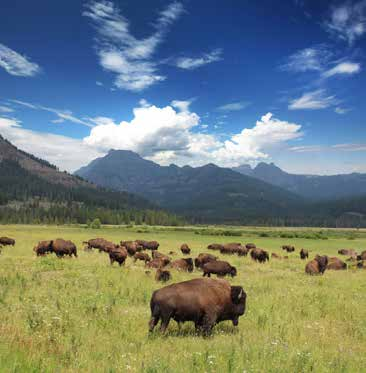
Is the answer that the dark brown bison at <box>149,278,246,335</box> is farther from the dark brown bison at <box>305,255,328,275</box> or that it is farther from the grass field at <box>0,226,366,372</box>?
the dark brown bison at <box>305,255,328,275</box>

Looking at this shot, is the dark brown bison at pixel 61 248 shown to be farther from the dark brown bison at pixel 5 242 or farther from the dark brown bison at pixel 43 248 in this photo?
the dark brown bison at pixel 5 242

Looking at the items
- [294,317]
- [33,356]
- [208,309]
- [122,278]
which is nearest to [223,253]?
[122,278]

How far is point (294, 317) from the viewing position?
11641 millimetres

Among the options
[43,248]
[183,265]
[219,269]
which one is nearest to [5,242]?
[43,248]

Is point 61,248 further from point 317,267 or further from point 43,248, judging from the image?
point 317,267

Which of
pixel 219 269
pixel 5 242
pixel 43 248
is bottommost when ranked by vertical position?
pixel 5 242

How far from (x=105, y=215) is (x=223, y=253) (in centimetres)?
13999

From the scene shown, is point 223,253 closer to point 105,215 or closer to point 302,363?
point 302,363

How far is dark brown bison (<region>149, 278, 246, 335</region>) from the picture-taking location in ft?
28.6

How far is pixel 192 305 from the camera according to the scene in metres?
8.79

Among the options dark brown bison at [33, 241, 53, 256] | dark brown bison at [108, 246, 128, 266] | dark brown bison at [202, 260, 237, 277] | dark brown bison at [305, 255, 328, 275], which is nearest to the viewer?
dark brown bison at [202, 260, 237, 277]

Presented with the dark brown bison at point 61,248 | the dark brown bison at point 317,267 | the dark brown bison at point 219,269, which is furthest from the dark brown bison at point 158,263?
the dark brown bison at point 317,267

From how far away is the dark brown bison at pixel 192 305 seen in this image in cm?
870

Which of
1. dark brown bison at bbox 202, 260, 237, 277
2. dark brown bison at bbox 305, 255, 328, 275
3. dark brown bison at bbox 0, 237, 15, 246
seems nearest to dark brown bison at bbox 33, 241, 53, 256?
dark brown bison at bbox 0, 237, 15, 246
